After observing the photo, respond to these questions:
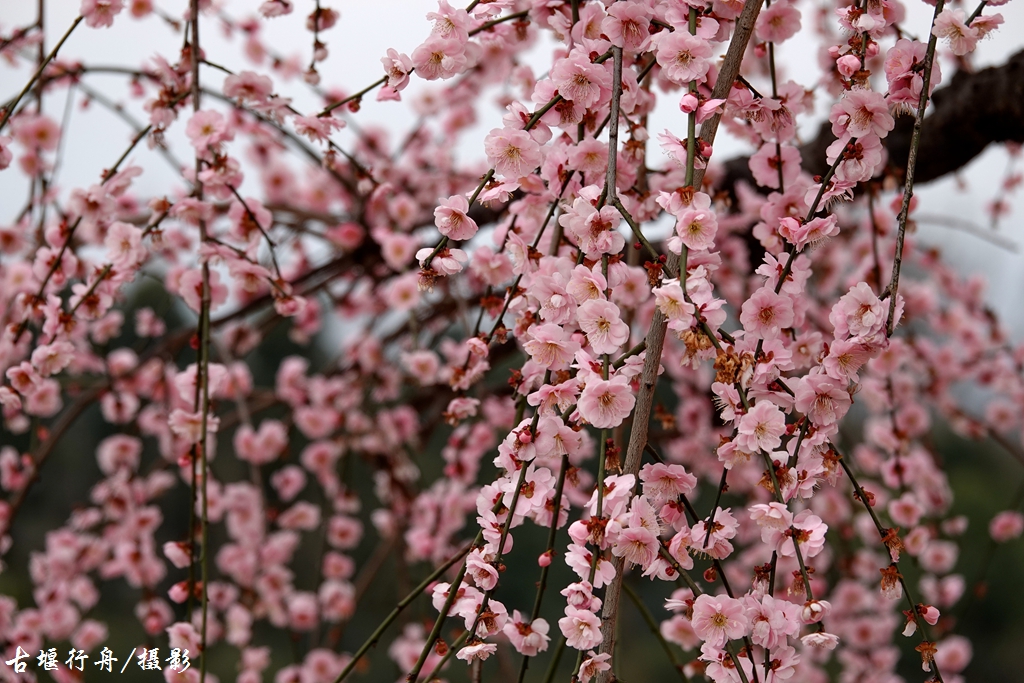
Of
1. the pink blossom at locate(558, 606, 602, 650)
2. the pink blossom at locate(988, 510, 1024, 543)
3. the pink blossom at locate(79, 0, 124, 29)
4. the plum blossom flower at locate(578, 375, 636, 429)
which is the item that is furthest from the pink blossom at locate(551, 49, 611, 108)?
the pink blossom at locate(988, 510, 1024, 543)

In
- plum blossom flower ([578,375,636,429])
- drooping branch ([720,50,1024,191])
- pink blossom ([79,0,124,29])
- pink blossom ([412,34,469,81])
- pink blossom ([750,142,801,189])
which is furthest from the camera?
drooping branch ([720,50,1024,191])

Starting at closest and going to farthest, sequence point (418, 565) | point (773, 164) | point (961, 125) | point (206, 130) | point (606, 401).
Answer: point (606, 401)
point (773, 164)
point (206, 130)
point (961, 125)
point (418, 565)

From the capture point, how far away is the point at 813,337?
67 centimetres

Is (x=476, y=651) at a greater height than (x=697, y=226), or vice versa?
(x=697, y=226)

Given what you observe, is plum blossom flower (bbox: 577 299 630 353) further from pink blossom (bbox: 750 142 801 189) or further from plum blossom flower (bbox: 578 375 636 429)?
pink blossom (bbox: 750 142 801 189)

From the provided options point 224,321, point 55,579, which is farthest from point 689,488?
point 55,579

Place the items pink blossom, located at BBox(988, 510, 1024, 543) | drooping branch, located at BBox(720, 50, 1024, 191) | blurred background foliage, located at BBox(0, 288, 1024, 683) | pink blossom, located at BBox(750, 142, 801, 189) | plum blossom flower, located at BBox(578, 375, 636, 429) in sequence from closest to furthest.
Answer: plum blossom flower, located at BBox(578, 375, 636, 429) → pink blossom, located at BBox(750, 142, 801, 189) → drooping branch, located at BBox(720, 50, 1024, 191) → pink blossom, located at BBox(988, 510, 1024, 543) → blurred background foliage, located at BBox(0, 288, 1024, 683)

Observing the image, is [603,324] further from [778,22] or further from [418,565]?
[418,565]

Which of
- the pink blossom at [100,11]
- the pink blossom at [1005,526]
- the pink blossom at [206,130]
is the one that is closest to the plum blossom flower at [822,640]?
the pink blossom at [206,130]

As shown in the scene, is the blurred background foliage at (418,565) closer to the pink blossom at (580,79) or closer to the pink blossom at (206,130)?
the pink blossom at (206,130)

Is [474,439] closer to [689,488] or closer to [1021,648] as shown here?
[689,488]

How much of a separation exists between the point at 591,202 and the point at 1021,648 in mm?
4207

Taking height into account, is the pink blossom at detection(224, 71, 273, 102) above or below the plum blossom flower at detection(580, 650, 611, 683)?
above

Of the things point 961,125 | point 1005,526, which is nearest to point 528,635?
point 961,125
